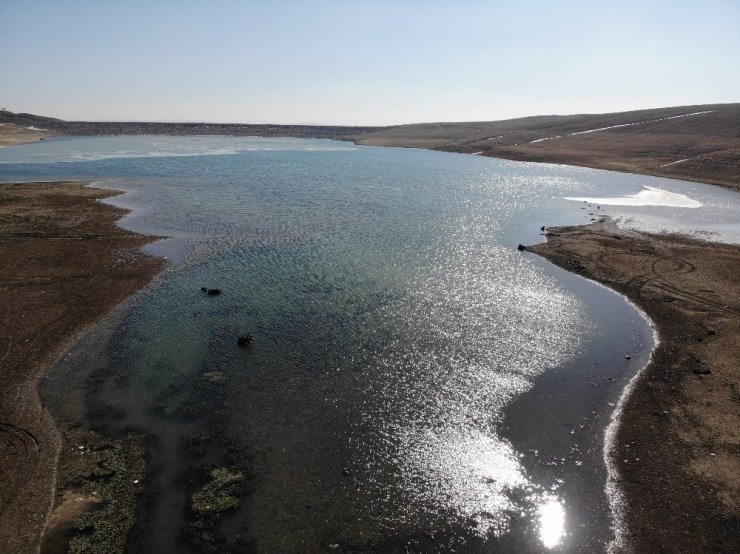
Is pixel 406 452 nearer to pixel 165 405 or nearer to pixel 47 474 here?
pixel 165 405

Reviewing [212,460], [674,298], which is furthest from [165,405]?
[674,298]

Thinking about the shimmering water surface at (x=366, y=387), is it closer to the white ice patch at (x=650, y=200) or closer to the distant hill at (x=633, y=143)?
the white ice patch at (x=650, y=200)

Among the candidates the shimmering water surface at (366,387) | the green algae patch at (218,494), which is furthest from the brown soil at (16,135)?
the green algae patch at (218,494)

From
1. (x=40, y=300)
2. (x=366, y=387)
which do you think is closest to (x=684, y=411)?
(x=366, y=387)

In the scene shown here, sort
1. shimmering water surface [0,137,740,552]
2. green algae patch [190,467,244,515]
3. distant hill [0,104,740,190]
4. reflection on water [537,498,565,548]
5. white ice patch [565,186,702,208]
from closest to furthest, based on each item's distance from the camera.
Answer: reflection on water [537,498,565,548] < shimmering water surface [0,137,740,552] < green algae patch [190,467,244,515] < white ice patch [565,186,702,208] < distant hill [0,104,740,190]

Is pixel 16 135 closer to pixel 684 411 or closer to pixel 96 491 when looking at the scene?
pixel 96 491

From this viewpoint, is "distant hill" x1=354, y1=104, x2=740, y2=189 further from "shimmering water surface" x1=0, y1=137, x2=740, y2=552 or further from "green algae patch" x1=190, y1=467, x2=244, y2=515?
"green algae patch" x1=190, y1=467, x2=244, y2=515

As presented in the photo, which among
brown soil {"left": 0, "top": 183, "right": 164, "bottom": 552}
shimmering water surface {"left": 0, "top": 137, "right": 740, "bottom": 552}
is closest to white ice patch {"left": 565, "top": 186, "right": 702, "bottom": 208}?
shimmering water surface {"left": 0, "top": 137, "right": 740, "bottom": 552}
